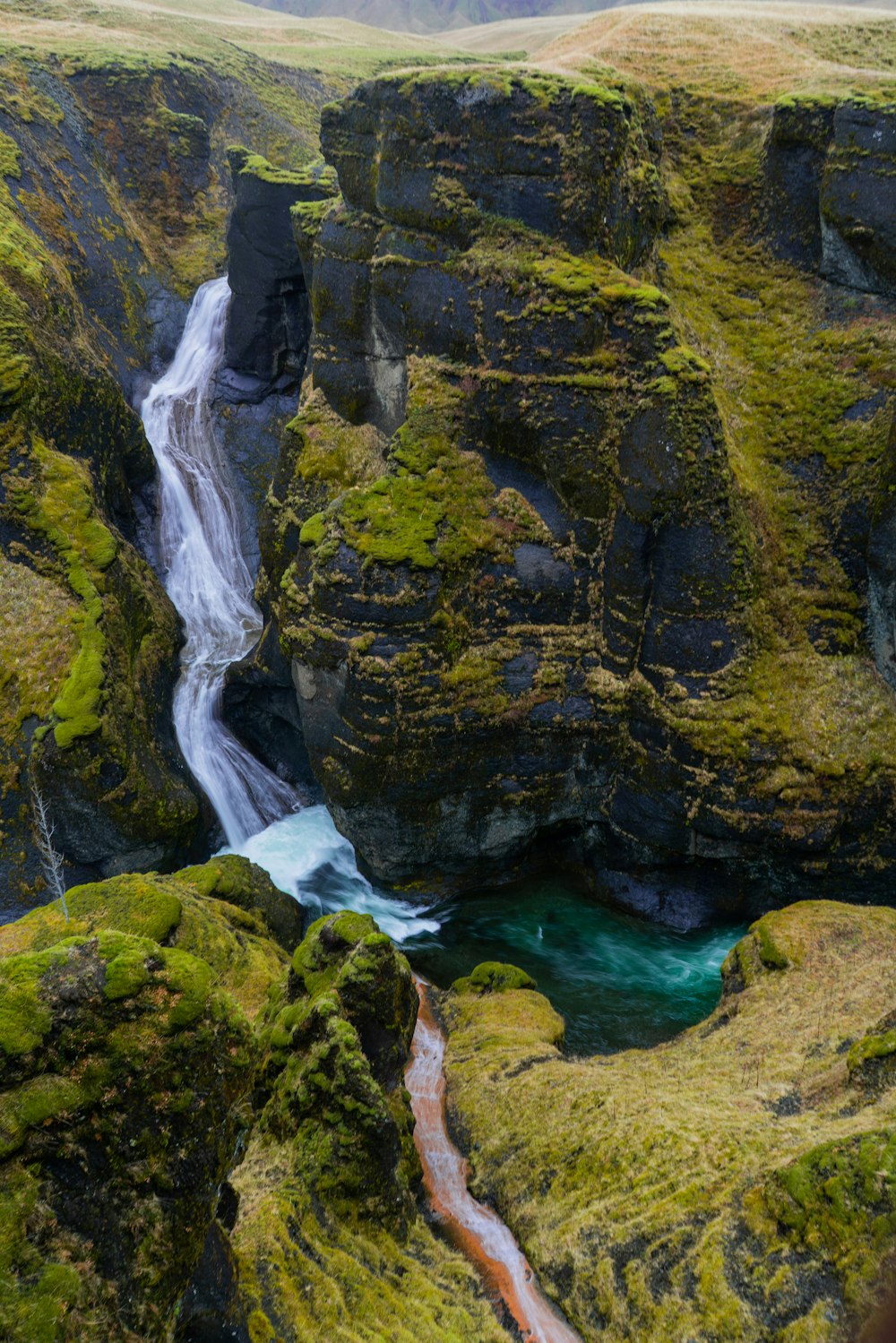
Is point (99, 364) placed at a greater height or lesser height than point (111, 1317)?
greater

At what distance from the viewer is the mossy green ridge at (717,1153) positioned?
7.79m

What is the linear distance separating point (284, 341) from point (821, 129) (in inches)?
774

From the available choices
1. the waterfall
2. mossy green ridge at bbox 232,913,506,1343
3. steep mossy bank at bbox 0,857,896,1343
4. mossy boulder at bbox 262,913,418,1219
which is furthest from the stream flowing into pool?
mossy green ridge at bbox 232,913,506,1343

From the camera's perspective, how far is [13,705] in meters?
19.5

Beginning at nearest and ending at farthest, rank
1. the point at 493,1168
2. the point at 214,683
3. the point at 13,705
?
the point at 493,1168
the point at 13,705
the point at 214,683

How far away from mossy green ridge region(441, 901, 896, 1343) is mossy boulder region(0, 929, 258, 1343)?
5330 millimetres

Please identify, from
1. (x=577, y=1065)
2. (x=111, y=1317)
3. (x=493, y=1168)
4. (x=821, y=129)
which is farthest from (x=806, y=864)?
(x=821, y=129)

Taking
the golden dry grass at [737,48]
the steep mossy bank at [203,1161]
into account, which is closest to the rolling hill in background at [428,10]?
the golden dry grass at [737,48]

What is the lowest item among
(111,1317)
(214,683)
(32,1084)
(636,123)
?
(214,683)

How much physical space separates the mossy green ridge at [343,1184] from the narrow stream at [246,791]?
29.1 inches

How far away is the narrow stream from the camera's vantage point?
11.0 m

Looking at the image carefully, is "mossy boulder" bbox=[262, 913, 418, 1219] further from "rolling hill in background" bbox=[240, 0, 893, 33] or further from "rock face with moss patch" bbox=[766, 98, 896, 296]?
"rolling hill in background" bbox=[240, 0, 893, 33]

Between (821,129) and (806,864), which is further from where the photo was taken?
(821,129)

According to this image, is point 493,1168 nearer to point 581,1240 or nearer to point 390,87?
point 581,1240
